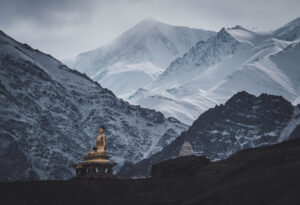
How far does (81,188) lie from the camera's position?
9600cm

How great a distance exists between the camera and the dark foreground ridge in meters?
84.6

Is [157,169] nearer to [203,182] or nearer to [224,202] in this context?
[203,182]

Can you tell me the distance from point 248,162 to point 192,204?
12.6m

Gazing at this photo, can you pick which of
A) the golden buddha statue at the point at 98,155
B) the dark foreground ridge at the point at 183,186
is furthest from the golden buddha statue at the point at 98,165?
the dark foreground ridge at the point at 183,186

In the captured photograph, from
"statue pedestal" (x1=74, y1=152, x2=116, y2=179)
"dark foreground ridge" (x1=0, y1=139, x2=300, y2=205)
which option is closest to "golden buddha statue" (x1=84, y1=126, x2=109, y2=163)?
"statue pedestal" (x1=74, y1=152, x2=116, y2=179)

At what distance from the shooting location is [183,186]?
9381 cm

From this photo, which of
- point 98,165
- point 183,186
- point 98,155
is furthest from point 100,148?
point 183,186

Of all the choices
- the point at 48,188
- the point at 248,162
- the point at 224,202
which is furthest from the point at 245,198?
the point at 48,188

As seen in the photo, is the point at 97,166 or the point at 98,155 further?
the point at 98,155

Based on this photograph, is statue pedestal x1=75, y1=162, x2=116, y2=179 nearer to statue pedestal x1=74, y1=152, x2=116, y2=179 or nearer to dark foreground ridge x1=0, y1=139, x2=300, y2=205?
statue pedestal x1=74, y1=152, x2=116, y2=179

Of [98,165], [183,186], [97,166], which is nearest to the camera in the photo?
[183,186]

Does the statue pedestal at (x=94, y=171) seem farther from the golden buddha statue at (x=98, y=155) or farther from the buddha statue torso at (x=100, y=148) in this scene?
the buddha statue torso at (x=100, y=148)

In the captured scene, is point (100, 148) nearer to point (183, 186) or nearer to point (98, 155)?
point (98, 155)

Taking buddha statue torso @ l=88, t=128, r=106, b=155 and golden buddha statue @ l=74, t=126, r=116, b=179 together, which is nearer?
golden buddha statue @ l=74, t=126, r=116, b=179
